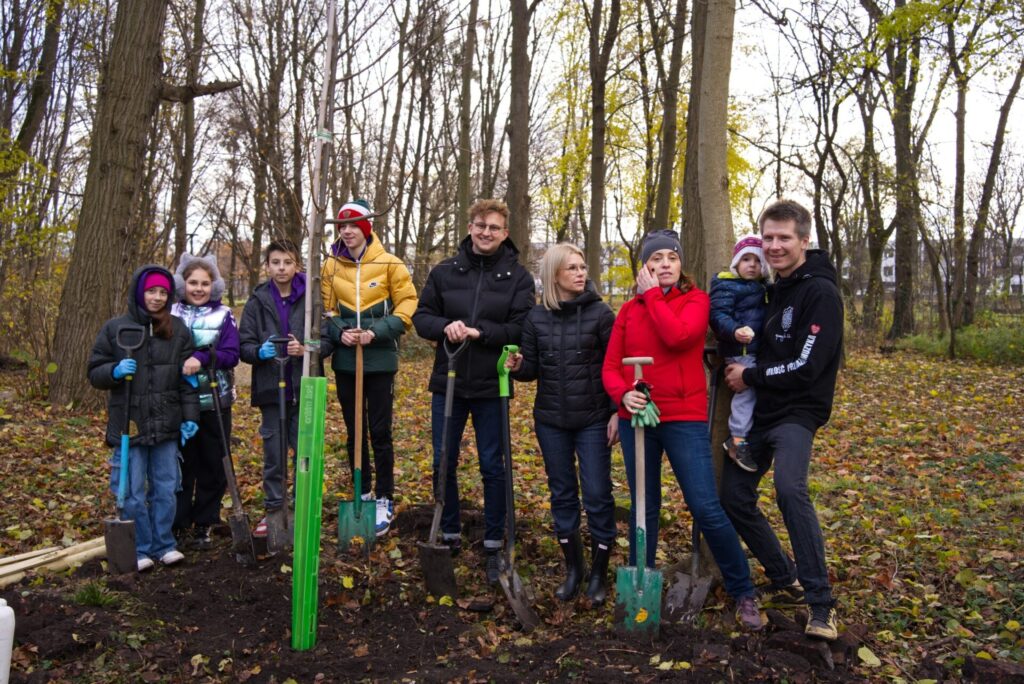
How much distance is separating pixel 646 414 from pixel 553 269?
100 cm

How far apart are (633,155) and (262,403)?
2453 cm

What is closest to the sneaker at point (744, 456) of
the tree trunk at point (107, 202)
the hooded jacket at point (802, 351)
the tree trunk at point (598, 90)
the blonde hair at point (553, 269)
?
the hooded jacket at point (802, 351)

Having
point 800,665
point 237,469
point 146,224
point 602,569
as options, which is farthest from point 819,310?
point 146,224

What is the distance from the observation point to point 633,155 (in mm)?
27703

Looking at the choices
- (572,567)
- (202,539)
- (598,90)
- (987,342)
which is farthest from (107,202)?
(987,342)

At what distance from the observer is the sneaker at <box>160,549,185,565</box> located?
4867 mm

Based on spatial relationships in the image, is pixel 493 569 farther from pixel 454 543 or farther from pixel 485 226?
pixel 485 226

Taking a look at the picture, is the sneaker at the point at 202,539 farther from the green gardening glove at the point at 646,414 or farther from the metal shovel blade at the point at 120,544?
the green gardening glove at the point at 646,414

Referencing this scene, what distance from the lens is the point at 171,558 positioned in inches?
192

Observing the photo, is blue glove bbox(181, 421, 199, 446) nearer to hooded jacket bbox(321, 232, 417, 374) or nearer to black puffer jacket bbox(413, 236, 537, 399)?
hooded jacket bbox(321, 232, 417, 374)

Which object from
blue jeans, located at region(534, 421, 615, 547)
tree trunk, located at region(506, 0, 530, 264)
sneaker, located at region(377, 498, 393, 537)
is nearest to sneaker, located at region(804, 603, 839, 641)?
blue jeans, located at region(534, 421, 615, 547)

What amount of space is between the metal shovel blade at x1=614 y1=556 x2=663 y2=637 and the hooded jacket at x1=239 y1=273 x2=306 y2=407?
2.64 meters

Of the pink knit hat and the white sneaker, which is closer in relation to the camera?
the pink knit hat

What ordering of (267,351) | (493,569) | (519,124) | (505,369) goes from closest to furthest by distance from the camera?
(505,369) < (493,569) < (267,351) < (519,124)
